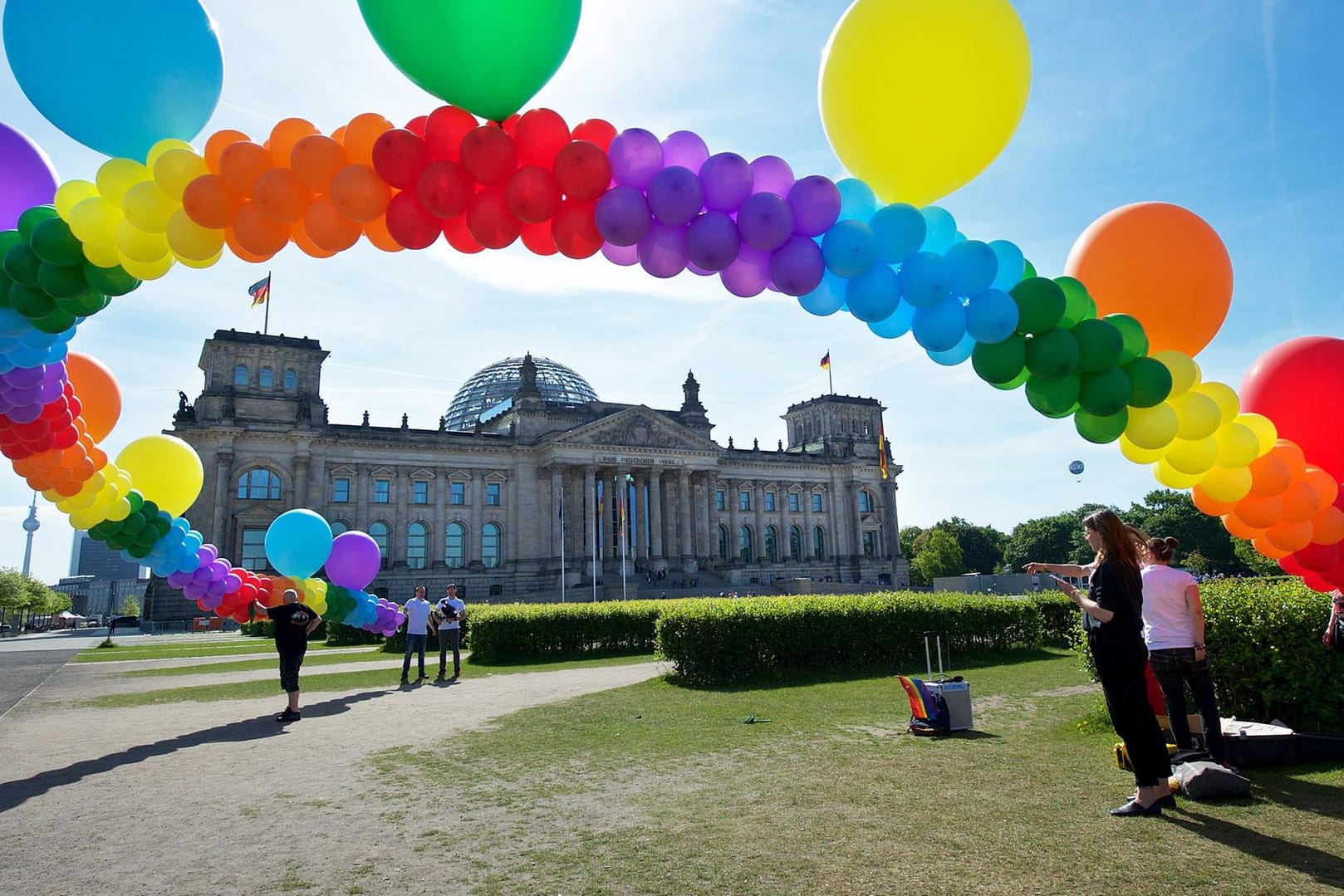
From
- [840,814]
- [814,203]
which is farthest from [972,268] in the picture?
[840,814]

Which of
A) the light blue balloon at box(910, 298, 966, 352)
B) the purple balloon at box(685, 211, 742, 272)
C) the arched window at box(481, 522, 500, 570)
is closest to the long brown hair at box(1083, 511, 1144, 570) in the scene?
the light blue balloon at box(910, 298, 966, 352)

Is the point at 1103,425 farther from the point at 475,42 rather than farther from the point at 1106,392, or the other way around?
the point at 475,42

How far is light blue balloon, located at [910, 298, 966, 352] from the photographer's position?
6.70 m

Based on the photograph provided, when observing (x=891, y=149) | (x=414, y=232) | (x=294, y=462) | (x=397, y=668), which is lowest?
(x=397, y=668)

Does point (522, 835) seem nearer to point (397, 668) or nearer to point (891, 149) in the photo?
point (891, 149)

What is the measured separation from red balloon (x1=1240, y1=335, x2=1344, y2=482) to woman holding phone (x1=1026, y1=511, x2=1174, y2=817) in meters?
2.72

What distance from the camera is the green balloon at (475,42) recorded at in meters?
5.86

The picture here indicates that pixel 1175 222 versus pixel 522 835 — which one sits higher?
pixel 1175 222

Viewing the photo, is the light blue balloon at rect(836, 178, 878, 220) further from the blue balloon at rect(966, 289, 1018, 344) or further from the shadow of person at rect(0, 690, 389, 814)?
the shadow of person at rect(0, 690, 389, 814)

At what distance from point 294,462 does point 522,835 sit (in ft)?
180

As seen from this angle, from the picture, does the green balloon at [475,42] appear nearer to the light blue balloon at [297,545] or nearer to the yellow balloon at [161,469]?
the yellow balloon at [161,469]

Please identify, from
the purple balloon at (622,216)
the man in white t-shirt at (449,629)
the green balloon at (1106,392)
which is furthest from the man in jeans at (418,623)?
the green balloon at (1106,392)

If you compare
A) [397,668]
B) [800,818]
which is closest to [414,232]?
[800,818]

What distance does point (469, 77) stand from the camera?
20.2 feet
